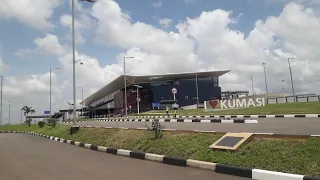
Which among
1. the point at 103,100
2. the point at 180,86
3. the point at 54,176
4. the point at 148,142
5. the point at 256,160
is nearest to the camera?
the point at 256,160

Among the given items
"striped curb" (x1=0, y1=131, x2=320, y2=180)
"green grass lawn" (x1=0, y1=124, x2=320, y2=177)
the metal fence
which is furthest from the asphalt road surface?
the metal fence

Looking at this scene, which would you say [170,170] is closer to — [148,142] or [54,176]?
[54,176]

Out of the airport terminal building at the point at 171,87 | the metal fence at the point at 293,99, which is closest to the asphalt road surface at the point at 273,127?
the metal fence at the point at 293,99

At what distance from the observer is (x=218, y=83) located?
98.9 metres

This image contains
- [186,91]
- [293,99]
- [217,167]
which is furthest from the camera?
[186,91]

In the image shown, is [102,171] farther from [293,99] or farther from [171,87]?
[171,87]

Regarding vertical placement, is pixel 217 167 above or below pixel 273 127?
below

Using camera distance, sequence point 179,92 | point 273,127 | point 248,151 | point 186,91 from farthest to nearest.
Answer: point 186,91
point 179,92
point 273,127
point 248,151

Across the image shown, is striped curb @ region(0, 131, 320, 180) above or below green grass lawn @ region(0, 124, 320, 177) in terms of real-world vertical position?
below

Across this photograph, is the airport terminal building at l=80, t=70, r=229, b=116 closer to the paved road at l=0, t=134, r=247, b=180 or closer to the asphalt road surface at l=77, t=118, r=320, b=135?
the asphalt road surface at l=77, t=118, r=320, b=135

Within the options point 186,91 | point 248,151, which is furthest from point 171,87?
point 248,151

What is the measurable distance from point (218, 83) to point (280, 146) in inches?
3629

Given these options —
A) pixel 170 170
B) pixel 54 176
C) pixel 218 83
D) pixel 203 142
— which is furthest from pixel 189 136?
pixel 218 83

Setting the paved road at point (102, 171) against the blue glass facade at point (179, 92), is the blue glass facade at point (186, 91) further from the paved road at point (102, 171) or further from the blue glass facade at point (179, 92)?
the paved road at point (102, 171)
